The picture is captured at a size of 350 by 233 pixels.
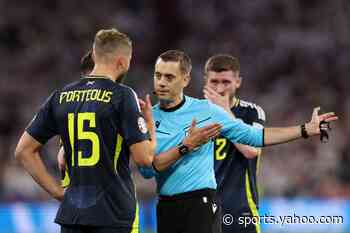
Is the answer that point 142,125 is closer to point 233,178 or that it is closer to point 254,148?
point 254,148

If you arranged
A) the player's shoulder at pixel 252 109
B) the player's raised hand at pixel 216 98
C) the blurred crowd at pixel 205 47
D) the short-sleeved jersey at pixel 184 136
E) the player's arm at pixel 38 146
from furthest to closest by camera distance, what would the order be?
the blurred crowd at pixel 205 47
the player's shoulder at pixel 252 109
the player's raised hand at pixel 216 98
the short-sleeved jersey at pixel 184 136
the player's arm at pixel 38 146

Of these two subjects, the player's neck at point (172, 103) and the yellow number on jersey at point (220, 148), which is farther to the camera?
the yellow number on jersey at point (220, 148)

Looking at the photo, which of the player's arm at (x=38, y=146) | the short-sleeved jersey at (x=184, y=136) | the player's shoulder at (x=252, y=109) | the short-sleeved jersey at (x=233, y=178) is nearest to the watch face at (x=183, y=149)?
the short-sleeved jersey at (x=184, y=136)

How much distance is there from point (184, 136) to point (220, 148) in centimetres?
116

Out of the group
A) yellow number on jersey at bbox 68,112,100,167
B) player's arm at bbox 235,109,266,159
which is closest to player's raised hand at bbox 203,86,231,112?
player's arm at bbox 235,109,266,159

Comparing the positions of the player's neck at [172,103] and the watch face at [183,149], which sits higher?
the player's neck at [172,103]

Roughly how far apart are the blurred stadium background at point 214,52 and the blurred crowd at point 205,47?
25 mm

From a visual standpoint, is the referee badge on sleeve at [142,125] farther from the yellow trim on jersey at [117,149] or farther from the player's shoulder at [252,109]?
the player's shoulder at [252,109]

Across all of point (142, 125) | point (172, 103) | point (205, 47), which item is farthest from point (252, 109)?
point (205, 47)

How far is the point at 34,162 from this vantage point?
5875 mm

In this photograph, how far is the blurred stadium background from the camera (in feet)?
57.0

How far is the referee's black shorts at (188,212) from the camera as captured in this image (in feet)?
20.9

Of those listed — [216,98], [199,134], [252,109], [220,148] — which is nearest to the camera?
[199,134]

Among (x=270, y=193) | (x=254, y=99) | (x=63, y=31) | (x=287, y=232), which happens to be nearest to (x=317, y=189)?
(x=270, y=193)
